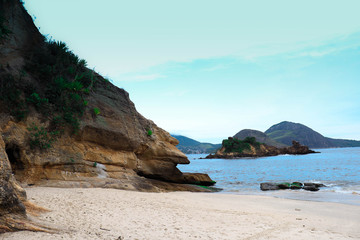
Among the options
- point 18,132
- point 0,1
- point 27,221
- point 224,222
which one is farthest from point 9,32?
point 224,222

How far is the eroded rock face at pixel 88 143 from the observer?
1087 cm

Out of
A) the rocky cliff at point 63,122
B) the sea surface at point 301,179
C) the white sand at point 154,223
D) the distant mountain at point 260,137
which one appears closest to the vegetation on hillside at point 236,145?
the distant mountain at point 260,137

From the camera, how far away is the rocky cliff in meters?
11.0

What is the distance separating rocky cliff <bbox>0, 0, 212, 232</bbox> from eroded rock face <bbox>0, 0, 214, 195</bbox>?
0.04 meters

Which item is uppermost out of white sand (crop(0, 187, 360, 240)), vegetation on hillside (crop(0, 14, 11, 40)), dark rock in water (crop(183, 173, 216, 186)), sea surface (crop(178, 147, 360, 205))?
vegetation on hillside (crop(0, 14, 11, 40))

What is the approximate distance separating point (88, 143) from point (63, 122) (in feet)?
5.84

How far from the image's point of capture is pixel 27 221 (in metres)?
4.87

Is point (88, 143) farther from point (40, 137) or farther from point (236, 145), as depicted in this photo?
point (236, 145)

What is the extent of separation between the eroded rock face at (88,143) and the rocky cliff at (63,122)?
0.04 meters

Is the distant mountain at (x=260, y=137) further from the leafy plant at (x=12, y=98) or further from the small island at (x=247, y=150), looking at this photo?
the leafy plant at (x=12, y=98)

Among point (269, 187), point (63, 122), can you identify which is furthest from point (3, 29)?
point (269, 187)

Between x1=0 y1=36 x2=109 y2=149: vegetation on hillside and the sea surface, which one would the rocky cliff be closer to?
x1=0 y1=36 x2=109 y2=149: vegetation on hillside

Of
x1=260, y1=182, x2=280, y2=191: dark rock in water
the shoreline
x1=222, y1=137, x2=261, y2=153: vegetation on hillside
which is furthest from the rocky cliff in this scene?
x1=222, y1=137, x2=261, y2=153: vegetation on hillside

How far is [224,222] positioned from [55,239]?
443 centimetres
